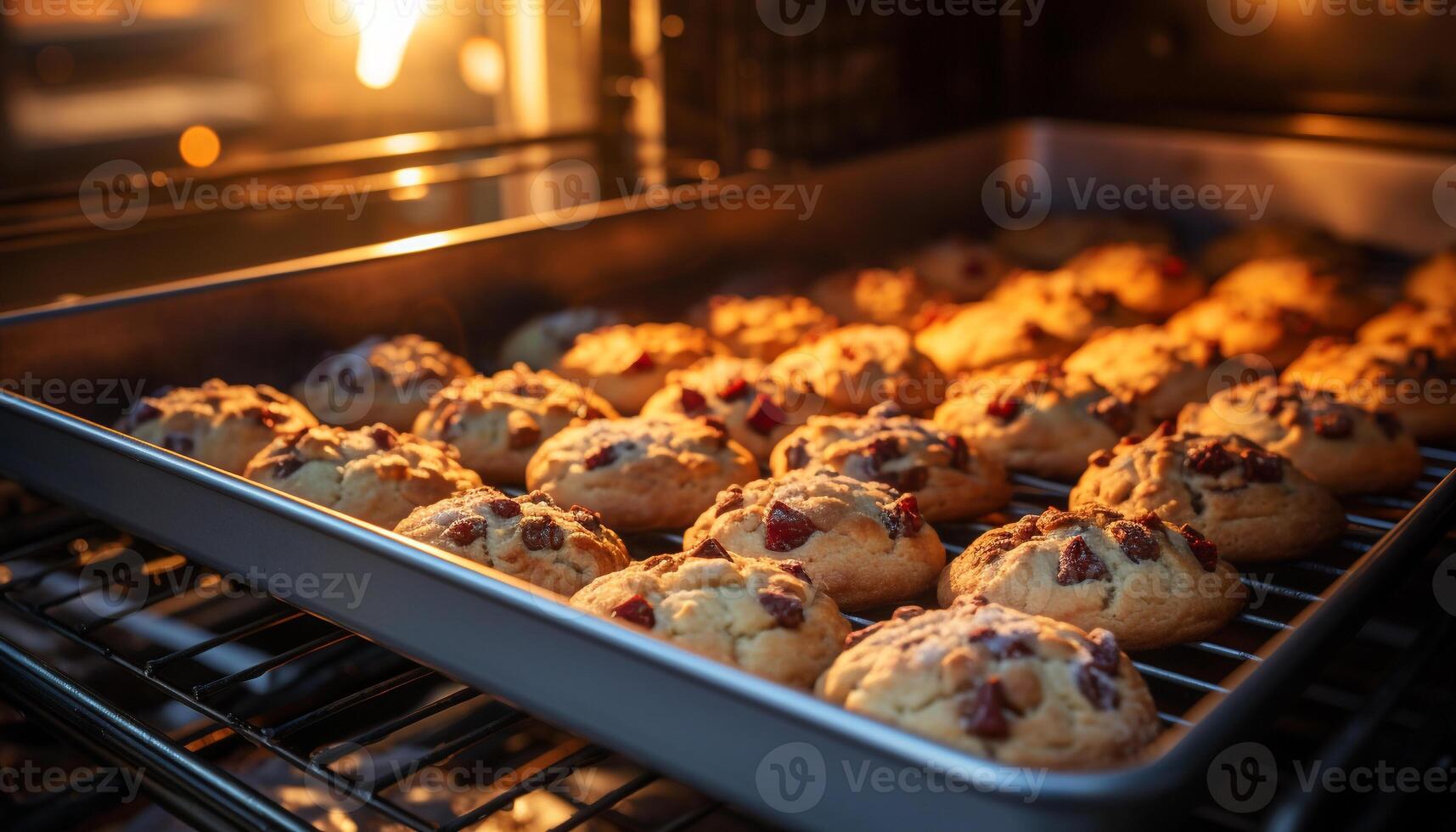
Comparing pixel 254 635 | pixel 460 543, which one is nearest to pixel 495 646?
pixel 460 543

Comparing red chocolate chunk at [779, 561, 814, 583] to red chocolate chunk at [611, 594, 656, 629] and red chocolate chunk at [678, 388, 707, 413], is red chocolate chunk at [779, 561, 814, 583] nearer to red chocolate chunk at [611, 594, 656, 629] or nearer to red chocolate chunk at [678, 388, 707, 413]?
red chocolate chunk at [611, 594, 656, 629]

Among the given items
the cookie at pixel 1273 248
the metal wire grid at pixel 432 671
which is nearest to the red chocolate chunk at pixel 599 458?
the metal wire grid at pixel 432 671

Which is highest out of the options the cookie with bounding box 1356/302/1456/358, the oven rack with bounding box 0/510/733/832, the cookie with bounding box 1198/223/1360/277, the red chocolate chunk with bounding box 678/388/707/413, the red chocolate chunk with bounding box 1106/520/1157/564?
the cookie with bounding box 1198/223/1360/277

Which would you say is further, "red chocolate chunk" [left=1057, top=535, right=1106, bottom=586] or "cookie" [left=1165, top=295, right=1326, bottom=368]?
"cookie" [left=1165, top=295, right=1326, bottom=368]

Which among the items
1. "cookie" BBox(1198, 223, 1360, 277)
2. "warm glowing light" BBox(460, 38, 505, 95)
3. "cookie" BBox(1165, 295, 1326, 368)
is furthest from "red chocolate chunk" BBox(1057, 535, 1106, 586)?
"warm glowing light" BBox(460, 38, 505, 95)

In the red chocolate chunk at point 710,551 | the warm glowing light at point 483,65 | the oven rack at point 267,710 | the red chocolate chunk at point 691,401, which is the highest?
the warm glowing light at point 483,65

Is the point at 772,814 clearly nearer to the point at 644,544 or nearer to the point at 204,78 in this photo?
the point at 644,544

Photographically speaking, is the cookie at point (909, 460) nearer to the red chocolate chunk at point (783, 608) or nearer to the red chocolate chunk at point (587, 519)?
the red chocolate chunk at point (587, 519)
